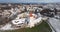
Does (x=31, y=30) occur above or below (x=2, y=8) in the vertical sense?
below

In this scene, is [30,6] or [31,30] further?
[30,6]

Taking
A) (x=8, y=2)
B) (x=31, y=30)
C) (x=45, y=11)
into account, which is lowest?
(x=31, y=30)

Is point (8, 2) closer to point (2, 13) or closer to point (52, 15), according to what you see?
point (2, 13)

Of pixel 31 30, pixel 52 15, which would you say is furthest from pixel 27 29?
pixel 52 15

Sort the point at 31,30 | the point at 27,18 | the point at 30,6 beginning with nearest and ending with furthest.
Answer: the point at 31,30
the point at 27,18
the point at 30,6

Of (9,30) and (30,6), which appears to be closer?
(9,30)

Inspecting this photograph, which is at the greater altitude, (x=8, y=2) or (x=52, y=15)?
(x=8, y=2)

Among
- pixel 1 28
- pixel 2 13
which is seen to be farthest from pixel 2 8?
pixel 1 28

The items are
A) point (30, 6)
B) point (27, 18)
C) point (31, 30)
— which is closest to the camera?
point (31, 30)

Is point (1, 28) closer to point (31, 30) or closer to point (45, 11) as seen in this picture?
point (31, 30)
